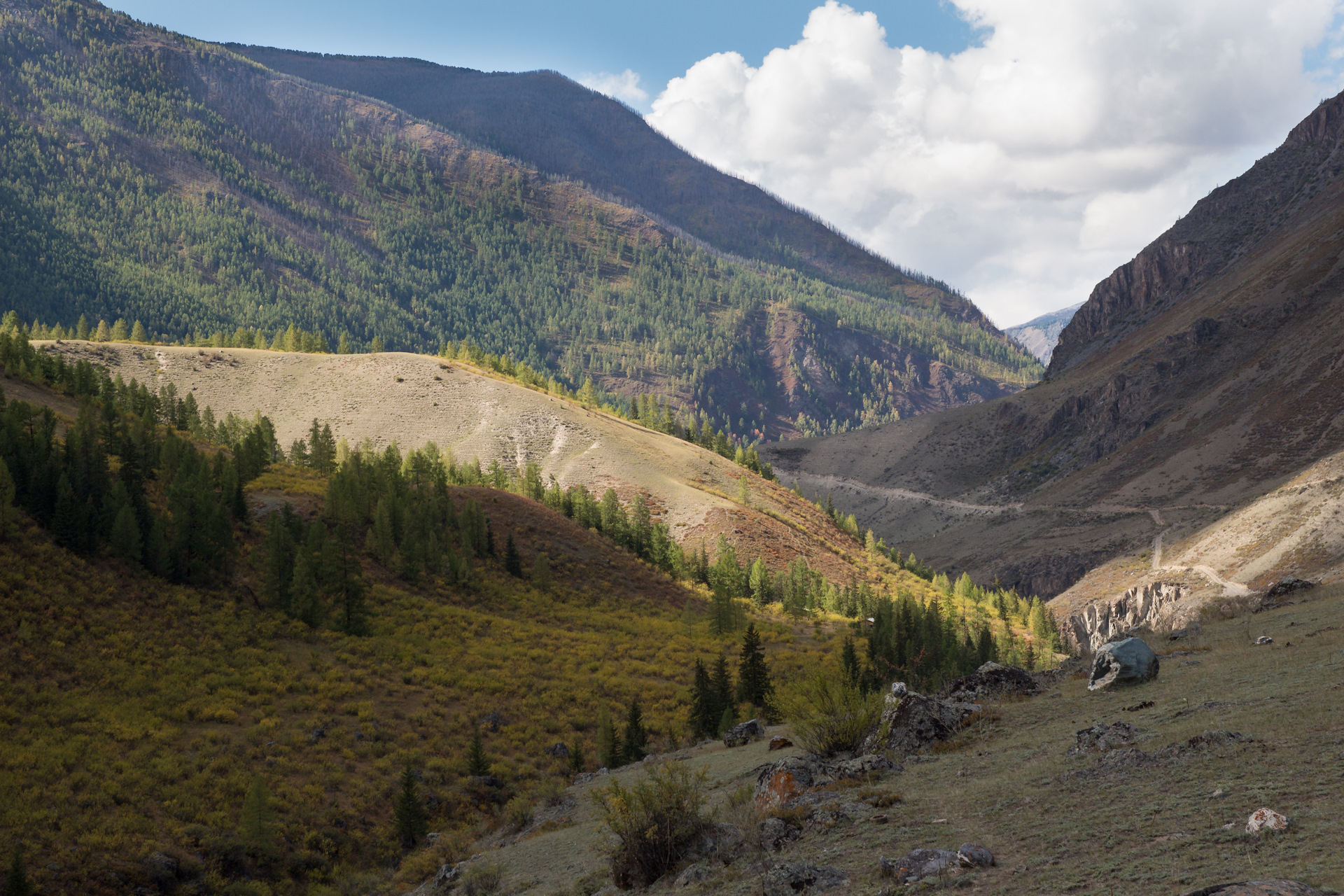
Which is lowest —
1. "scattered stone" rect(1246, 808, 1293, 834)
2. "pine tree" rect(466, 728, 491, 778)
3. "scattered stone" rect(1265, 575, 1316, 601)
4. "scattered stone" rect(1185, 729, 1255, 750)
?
"pine tree" rect(466, 728, 491, 778)

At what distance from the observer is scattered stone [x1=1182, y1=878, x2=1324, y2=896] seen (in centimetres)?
745

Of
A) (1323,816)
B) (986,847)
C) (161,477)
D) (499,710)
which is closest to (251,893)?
(499,710)

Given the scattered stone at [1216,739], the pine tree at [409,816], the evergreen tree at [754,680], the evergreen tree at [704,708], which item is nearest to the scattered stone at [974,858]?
the scattered stone at [1216,739]

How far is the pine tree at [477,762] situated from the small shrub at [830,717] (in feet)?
69.4

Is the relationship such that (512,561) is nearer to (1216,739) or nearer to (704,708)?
(704,708)

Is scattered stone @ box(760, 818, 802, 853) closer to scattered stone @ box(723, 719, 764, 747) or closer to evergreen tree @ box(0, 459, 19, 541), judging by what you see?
scattered stone @ box(723, 719, 764, 747)

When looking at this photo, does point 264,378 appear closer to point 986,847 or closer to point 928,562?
point 928,562

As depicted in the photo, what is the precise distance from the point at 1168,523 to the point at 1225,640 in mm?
130328

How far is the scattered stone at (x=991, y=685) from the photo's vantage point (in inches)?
937

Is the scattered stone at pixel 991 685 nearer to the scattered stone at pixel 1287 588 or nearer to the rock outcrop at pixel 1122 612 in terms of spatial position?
the scattered stone at pixel 1287 588

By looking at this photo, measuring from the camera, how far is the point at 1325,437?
13062 cm

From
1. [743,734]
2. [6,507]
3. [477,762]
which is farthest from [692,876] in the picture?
[6,507]

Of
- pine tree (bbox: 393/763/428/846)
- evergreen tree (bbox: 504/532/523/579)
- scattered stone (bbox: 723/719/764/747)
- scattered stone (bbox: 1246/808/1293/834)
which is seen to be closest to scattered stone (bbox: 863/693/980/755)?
scattered stone (bbox: 1246/808/1293/834)

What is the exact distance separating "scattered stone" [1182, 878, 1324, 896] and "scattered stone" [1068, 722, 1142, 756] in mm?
7707
